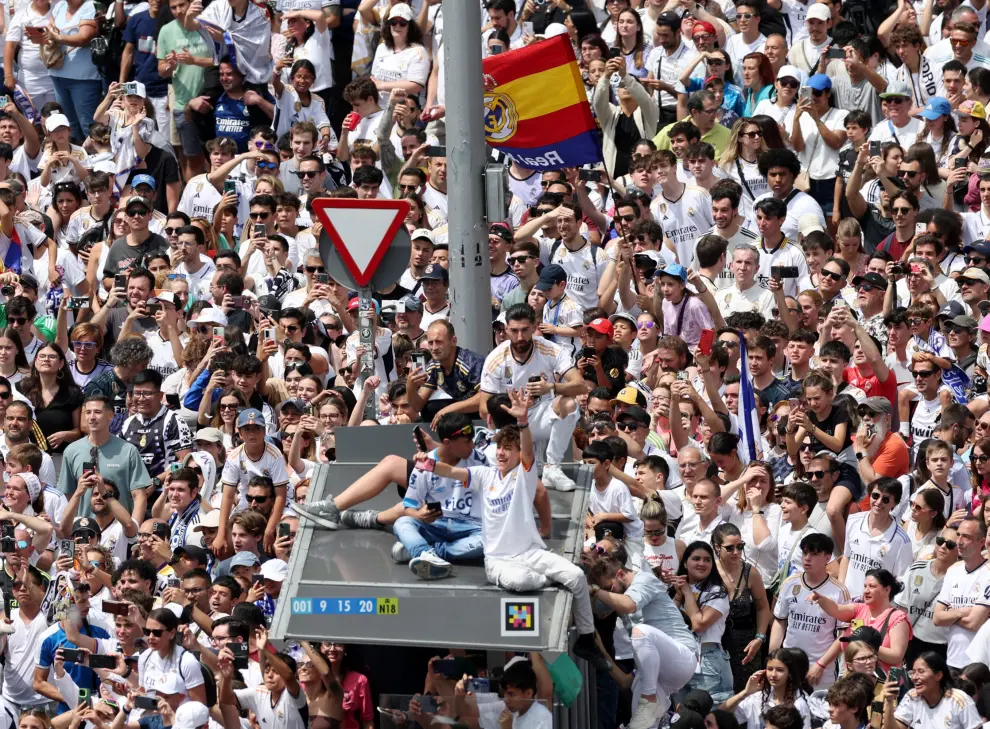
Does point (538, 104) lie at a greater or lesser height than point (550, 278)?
greater

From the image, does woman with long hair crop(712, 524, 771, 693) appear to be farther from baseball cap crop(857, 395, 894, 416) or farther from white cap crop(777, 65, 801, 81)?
white cap crop(777, 65, 801, 81)

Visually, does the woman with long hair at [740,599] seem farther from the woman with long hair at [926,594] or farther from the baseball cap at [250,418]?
the baseball cap at [250,418]

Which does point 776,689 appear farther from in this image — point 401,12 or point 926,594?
point 401,12

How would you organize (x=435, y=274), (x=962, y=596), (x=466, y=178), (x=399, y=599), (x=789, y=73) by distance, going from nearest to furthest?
1. (x=399, y=599)
2. (x=962, y=596)
3. (x=466, y=178)
4. (x=435, y=274)
5. (x=789, y=73)

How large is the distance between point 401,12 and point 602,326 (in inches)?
220

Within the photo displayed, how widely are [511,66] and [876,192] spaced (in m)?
3.71

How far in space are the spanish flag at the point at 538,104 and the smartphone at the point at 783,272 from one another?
5.54 feet

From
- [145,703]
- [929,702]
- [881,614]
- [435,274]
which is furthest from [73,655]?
[929,702]

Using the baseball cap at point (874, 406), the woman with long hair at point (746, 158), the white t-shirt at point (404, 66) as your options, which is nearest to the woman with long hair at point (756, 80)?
the woman with long hair at point (746, 158)

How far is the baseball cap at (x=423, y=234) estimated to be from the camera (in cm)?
1877

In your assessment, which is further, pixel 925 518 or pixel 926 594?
pixel 925 518

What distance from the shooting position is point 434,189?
66.4ft

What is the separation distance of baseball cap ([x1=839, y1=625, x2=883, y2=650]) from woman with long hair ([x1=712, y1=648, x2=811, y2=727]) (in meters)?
0.34

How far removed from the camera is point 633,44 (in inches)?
848
